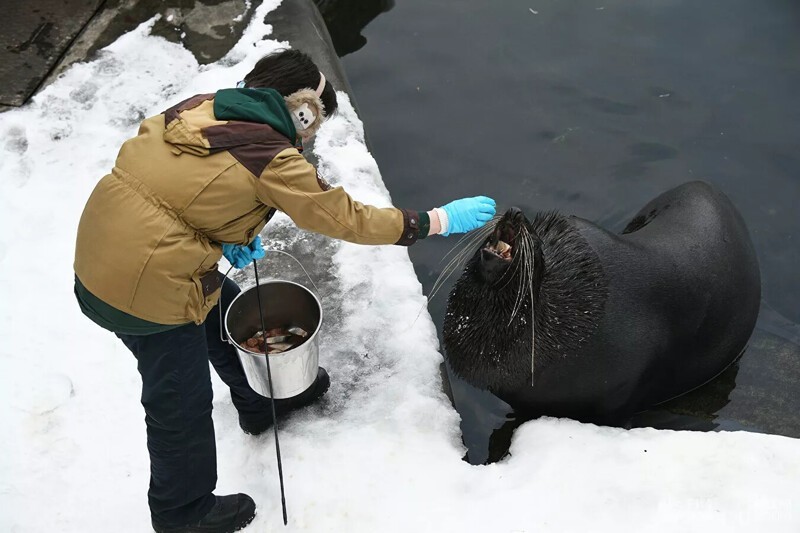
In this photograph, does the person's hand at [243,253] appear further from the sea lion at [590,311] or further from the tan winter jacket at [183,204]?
the sea lion at [590,311]

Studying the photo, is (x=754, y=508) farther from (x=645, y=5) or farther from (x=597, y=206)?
(x=645, y=5)

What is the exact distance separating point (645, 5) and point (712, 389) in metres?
3.53

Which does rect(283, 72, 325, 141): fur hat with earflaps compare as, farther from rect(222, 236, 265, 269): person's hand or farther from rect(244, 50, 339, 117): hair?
rect(222, 236, 265, 269): person's hand

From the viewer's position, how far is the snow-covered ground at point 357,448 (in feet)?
9.79

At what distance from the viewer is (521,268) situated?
3.46m

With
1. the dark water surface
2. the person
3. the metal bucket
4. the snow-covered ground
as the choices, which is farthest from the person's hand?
the dark water surface

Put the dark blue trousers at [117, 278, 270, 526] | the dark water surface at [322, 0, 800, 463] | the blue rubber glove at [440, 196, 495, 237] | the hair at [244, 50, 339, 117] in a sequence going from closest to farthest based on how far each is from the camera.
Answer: the hair at [244, 50, 339, 117] → the dark blue trousers at [117, 278, 270, 526] → the blue rubber glove at [440, 196, 495, 237] → the dark water surface at [322, 0, 800, 463]

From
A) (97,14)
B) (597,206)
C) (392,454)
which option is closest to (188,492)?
(392,454)

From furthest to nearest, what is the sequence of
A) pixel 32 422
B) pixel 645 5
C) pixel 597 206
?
pixel 645 5 → pixel 597 206 → pixel 32 422

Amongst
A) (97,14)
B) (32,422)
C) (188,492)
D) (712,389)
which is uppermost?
(97,14)

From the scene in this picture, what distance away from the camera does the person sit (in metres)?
2.34

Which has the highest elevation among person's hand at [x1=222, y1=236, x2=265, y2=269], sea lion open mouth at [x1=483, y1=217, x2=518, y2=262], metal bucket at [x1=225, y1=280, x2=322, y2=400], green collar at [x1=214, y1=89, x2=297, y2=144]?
green collar at [x1=214, y1=89, x2=297, y2=144]

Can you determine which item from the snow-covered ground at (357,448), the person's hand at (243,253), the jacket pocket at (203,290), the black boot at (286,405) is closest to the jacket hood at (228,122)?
the jacket pocket at (203,290)

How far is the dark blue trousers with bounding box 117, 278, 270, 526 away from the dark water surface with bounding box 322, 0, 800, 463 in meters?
1.69
